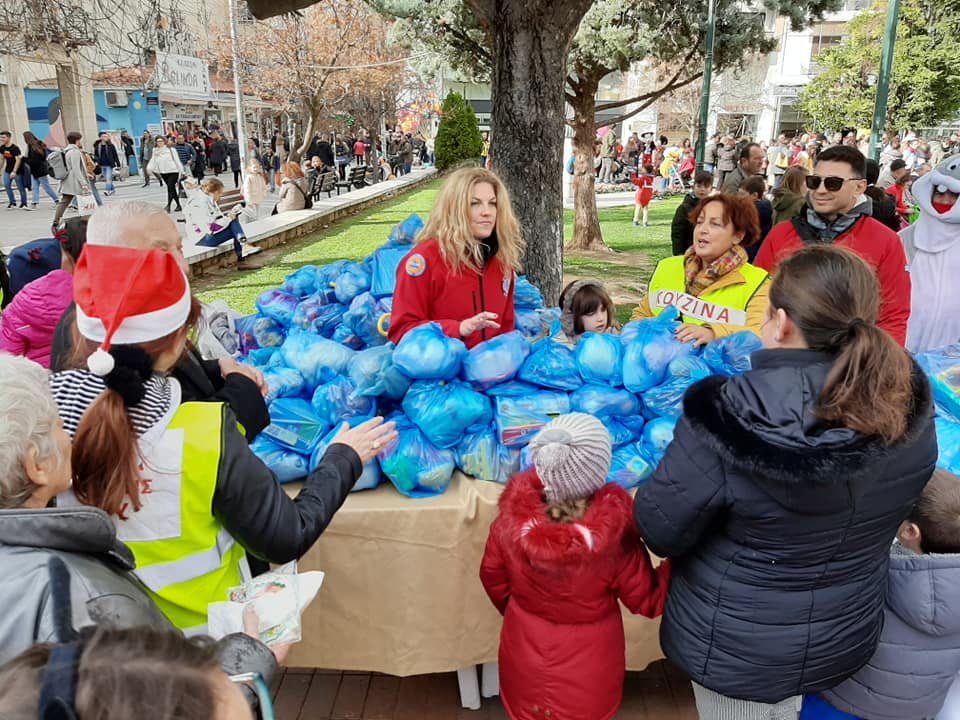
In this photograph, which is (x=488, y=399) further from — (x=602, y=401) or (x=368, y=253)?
(x=368, y=253)

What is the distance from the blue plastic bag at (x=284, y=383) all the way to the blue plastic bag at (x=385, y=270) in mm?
897

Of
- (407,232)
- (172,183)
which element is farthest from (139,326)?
(172,183)

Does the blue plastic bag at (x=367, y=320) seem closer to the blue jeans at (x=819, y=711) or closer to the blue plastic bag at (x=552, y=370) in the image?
the blue plastic bag at (x=552, y=370)

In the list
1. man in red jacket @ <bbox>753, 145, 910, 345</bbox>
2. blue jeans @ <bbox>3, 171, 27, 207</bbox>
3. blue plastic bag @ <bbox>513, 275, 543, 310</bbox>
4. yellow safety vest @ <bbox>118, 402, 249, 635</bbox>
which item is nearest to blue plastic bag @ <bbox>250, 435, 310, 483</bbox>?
yellow safety vest @ <bbox>118, 402, 249, 635</bbox>

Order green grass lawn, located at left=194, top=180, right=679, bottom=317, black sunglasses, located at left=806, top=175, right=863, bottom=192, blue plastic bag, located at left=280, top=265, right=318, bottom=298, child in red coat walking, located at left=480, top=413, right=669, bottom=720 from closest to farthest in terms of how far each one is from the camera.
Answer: child in red coat walking, located at left=480, top=413, right=669, bottom=720
black sunglasses, located at left=806, top=175, right=863, bottom=192
blue plastic bag, located at left=280, top=265, right=318, bottom=298
green grass lawn, located at left=194, top=180, right=679, bottom=317

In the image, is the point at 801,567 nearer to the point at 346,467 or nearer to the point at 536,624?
the point at 536,624

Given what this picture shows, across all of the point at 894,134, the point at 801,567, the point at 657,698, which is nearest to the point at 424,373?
the point at 801,567

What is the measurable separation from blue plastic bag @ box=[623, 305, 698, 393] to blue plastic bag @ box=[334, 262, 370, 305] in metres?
1.72

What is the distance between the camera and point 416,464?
2416mm

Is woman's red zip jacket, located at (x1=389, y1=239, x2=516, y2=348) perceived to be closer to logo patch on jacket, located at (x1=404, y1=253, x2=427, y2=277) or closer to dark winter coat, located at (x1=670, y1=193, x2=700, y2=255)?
logo patch on jacket, located at (x1=404, y1=253, x2=427, y2=277)

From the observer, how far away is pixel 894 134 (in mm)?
24344

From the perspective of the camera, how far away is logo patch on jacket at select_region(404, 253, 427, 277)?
2824mm

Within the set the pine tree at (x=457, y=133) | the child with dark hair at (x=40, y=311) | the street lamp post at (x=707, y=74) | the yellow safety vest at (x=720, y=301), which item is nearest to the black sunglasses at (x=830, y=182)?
the yellow safety vest at (x=720, y=301)

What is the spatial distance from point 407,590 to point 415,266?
47.9 inches
